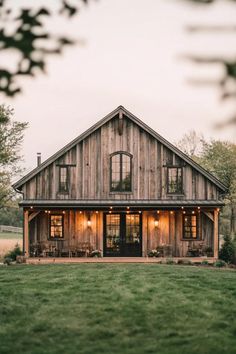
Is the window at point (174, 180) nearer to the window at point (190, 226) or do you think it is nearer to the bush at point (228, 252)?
the window at point (190, 226)

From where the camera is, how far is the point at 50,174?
29.0 metres

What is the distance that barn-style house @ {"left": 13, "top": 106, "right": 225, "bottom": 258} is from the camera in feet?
94.6

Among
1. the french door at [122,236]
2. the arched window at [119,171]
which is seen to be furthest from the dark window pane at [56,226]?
the arched window at [119,171]

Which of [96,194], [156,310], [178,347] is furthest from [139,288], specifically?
[96,194]

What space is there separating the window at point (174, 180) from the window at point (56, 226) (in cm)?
598

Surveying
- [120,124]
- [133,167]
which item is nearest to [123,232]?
[133,167]

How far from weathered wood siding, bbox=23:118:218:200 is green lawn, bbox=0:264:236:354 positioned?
9349 millimetres

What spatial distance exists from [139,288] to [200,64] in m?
13.1

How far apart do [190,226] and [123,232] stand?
11.9ft

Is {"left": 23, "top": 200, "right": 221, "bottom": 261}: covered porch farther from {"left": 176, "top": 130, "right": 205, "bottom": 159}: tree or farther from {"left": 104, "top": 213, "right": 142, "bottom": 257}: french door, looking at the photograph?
{"left": 176, "top": 130, "right": 205, "bottom": 159}: tree

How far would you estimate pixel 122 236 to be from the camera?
2947 centimetres

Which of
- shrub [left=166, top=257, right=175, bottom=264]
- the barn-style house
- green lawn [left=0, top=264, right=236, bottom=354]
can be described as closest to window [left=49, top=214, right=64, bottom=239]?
the barn-style house

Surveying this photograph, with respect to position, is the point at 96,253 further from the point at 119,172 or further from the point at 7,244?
the point at 7,244

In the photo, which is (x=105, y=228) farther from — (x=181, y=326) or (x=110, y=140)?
(x=181, y=326)
